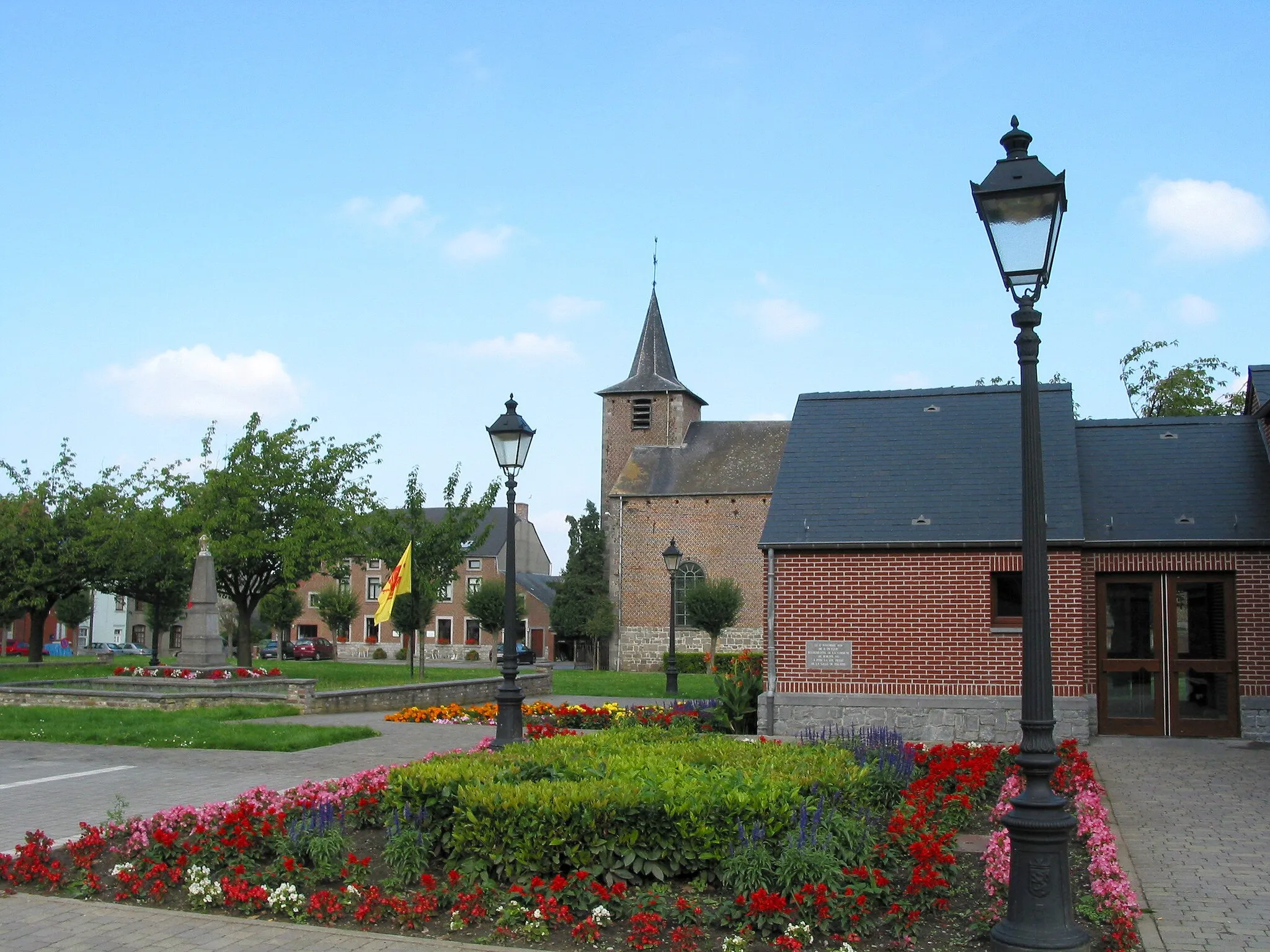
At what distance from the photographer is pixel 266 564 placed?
3412cm

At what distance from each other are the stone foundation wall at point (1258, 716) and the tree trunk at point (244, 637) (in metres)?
24.8

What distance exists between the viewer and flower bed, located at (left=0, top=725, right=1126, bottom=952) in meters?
6.22

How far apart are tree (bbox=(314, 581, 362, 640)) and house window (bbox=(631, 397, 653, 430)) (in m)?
21.6

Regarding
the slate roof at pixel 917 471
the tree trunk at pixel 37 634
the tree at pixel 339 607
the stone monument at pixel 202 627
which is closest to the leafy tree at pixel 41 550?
the tree trunk at pixel 37 634

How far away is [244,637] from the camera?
3303 centimetres

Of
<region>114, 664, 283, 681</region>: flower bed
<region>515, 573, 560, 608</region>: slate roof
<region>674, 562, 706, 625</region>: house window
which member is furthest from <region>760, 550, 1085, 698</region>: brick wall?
<region>515, 573, 560, 608</region>: slate roof

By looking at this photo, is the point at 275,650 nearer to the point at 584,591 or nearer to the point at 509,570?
the point at 584,591

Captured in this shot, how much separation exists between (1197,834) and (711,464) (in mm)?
45569

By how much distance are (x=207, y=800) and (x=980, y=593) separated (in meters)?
10.9

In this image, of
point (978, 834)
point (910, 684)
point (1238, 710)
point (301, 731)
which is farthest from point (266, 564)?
point (978, 834)

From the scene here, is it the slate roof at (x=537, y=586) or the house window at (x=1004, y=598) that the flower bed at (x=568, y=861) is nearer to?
the house window at (x=1004, y=598)

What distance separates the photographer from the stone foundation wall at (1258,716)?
16.0 metres

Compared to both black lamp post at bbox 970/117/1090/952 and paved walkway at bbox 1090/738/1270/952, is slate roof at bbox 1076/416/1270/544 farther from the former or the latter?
black lamp post at bbox 970/117/1090/952

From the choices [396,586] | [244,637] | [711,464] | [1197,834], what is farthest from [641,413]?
[1197,834]
